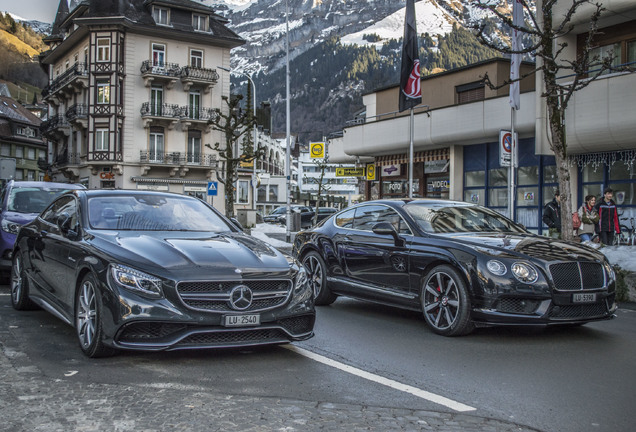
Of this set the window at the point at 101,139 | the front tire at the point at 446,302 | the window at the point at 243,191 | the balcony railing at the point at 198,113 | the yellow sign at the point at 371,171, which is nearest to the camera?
the front tire at the point at 446,302

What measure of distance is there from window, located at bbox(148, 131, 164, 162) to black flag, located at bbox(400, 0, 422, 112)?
107ft

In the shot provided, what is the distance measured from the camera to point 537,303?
6.58 meters

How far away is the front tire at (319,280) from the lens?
9.23 metres

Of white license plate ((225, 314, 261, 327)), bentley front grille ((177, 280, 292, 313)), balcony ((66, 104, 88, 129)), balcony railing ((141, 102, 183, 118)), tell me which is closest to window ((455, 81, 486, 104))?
bentley front grille ((177, 280, 292, 313))


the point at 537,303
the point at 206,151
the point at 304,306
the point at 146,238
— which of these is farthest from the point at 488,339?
the point at 206,151

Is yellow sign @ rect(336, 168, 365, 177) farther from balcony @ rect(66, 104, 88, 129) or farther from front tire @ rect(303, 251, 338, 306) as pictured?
balcony @ rect(66, 104, 88, 129)

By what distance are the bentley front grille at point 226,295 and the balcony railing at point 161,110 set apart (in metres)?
46.6

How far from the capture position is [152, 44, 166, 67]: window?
167 ft

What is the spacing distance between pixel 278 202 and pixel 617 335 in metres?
93.9

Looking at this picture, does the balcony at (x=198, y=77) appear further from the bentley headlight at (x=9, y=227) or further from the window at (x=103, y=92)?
the bentley headlight at (x=9, y=227)

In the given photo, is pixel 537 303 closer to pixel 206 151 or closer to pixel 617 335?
pixel 617 335

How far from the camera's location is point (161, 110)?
167 feet

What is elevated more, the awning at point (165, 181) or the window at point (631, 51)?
the window at point (631, 51)

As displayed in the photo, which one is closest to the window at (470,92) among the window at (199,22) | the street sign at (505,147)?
A: the street sign at (505,147)
